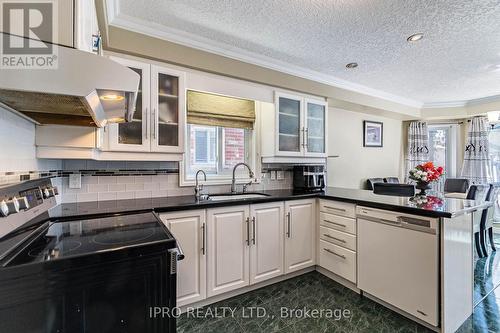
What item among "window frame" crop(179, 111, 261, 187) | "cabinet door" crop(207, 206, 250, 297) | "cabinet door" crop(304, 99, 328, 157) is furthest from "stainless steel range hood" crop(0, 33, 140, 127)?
"cabinet door" crop(304, 99, 328, 157)

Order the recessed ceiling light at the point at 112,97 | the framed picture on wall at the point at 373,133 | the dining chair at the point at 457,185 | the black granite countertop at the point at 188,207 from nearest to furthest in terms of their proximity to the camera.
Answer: the recessed ceiling light at the point at 112,97 < the black granite countertop at the point at 188,207 < the dining chair at the point at 457,185 < the framed picture on wall at the point at 373,133

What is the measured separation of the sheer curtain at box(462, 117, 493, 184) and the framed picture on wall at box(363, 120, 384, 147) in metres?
1.63

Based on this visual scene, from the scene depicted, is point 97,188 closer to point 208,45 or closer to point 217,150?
point 217,150

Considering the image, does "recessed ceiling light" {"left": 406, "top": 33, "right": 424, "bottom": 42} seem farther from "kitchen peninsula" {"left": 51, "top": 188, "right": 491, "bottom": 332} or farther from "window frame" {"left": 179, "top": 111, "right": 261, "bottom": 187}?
"window frame" {"left": 179, "top": 111, "right": 261, "bottom": 187}

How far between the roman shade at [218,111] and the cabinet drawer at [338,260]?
1.62 metres

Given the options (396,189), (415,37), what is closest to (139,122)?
(415,37)

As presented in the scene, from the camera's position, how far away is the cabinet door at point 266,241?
7.45ft

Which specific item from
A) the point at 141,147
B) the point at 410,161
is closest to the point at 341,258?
the point at 141,147

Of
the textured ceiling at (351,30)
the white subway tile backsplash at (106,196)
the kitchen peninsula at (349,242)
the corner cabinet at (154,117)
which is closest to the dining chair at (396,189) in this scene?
the kitchen peninsula at (349,242)

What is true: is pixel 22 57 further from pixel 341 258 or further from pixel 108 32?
pixel 341 258

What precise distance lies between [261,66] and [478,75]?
2.96 m

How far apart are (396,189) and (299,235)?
4.50 feet

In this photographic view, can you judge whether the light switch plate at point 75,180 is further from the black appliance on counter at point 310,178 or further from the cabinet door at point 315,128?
the cabinet door at point 315,128

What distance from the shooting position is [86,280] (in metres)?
0.92
